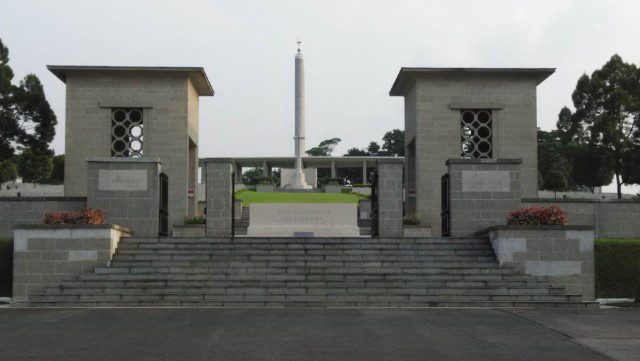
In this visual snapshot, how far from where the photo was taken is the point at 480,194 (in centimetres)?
1978

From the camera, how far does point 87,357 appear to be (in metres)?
8.86

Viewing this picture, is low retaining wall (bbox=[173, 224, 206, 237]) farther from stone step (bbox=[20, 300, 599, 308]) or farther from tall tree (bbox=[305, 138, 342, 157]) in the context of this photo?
tall tree (bbox=[305, 138, 342, 157])

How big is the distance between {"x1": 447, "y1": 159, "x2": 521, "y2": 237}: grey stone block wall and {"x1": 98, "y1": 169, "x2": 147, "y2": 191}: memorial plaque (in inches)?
327

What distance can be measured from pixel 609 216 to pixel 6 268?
1797 centimetres

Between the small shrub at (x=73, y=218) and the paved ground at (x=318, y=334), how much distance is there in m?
3.15

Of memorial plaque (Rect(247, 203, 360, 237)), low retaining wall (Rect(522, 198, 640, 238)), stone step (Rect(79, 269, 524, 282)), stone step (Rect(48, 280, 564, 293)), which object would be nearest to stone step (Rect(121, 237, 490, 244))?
stone step (Rect(79, 269, 524, 282))

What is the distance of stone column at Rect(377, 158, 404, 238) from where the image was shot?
66.2ft

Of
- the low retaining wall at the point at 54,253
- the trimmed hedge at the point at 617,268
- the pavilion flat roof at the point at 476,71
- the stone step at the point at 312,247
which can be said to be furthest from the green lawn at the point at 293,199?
the trimmed hedge at the point at 617,268

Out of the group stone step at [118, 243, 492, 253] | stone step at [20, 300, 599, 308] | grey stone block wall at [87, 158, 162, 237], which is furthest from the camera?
grey stone block wall at [87, 158, 162, 237]

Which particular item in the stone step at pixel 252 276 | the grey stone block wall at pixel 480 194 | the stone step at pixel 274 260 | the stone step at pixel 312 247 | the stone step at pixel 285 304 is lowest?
the stone step at pixel 285 304

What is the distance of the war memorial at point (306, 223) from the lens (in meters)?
15.9

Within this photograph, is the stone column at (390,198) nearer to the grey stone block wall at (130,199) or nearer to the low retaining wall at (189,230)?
the grey stone block wall at (130,199)

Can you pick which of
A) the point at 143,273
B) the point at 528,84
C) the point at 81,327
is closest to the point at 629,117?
the point at 528,84

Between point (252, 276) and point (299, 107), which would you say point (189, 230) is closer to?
point (252, 276)
